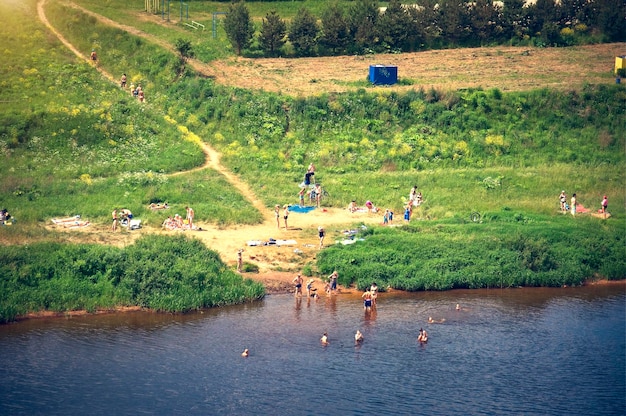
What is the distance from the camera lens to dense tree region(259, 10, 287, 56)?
95.8m

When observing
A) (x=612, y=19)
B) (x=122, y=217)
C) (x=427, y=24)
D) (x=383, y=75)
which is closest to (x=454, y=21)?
(x=427, y=24)

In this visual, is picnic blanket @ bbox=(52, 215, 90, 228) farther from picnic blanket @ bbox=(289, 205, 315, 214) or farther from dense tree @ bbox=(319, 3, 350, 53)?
dense tree @ bbox=(319, 3, 350, 53)

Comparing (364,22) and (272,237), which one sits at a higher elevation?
(364,22)

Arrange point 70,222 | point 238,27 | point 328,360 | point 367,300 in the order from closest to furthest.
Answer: point 328,360
point 367,300
point 70,222
point 238,27

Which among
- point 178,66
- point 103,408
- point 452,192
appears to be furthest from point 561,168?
point 103,408

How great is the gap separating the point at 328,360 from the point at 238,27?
54242mm

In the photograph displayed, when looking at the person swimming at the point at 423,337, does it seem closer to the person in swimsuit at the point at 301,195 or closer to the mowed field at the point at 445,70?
the person in swimsuit at the point at 301,195

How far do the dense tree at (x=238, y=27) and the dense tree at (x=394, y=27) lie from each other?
12.4 meters

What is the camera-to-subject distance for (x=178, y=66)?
291 ft

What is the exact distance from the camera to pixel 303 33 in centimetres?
9706

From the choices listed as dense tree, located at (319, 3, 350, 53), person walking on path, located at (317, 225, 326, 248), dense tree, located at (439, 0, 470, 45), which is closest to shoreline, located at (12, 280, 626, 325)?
person walking on path, located at (317, 225, 326, 248)

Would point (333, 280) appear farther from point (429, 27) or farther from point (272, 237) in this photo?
point (429, 27)

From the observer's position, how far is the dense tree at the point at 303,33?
96375 mm

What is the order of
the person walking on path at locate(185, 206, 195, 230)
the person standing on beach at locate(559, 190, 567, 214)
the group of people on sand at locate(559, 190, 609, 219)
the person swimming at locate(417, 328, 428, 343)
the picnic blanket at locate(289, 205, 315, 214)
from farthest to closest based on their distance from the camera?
the person standing on beach at locate(559, 190, 567, 214) → the group of people on sand at locate(559, 190, 609, 219) → the picnic blanket at locate(289, 205, 315, 214) → the person walking on path at locate(185, 206, 195, 230) → the person swimming at locate(417, 328, 428, 343)
